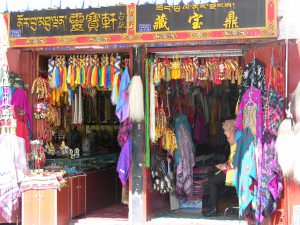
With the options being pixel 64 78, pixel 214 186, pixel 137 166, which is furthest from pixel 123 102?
pixel 214 186

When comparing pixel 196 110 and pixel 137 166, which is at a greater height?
pixel 196 110

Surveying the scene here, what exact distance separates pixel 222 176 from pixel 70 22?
11.5 feet

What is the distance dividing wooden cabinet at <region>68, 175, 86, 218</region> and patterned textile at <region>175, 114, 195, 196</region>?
1.64m

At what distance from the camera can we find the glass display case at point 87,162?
9172 millimetres

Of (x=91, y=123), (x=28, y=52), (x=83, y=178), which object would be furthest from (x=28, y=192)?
(x=91, y=123)

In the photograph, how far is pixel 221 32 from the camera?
7480 millimetres

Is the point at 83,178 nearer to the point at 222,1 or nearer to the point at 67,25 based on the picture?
the point at 67,25

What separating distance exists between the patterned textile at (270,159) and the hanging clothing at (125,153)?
2.10 metres

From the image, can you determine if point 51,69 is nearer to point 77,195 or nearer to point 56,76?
point 56,76

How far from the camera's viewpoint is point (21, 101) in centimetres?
870

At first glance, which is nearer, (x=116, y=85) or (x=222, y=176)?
(x=116, y=85)

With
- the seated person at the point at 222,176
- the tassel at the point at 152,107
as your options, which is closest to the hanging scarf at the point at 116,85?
the tassel at the point at 152,107

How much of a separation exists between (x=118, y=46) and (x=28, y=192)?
264cm

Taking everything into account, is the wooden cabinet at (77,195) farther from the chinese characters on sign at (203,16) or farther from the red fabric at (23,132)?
the chinese characters on sign at (203,16)
